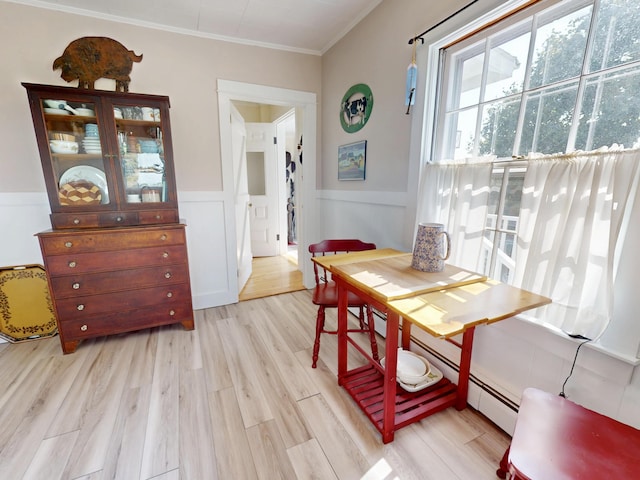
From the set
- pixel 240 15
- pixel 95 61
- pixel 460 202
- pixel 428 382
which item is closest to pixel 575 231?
pixel 460 202

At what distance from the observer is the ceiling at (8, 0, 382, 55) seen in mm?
1923

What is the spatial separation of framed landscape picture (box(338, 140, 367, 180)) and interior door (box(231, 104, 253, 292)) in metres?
1.02

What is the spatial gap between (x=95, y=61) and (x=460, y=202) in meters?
2.70

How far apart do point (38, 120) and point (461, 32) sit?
2.56 metres

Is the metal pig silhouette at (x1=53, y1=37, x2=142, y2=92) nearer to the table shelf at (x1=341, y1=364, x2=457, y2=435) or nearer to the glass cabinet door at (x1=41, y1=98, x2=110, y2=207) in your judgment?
the glass cabinet door at (x1=41, y1=98, x2=110, y2=207)

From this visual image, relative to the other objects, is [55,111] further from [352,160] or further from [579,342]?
[579,342]

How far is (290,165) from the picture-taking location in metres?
5.25

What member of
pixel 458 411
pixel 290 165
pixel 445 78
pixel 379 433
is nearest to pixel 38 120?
pixel 445 78

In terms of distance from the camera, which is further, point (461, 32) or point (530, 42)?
point (461, 32)

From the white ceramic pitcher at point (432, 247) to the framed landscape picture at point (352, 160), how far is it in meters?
1.05

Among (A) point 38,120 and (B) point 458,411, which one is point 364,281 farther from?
(A) point 38,120

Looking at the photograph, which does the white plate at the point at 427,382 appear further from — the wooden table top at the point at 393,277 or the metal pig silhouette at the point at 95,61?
the metal pig silhouette at the point at 95,61

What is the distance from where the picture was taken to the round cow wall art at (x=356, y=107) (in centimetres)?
215

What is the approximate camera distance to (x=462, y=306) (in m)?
1.00
